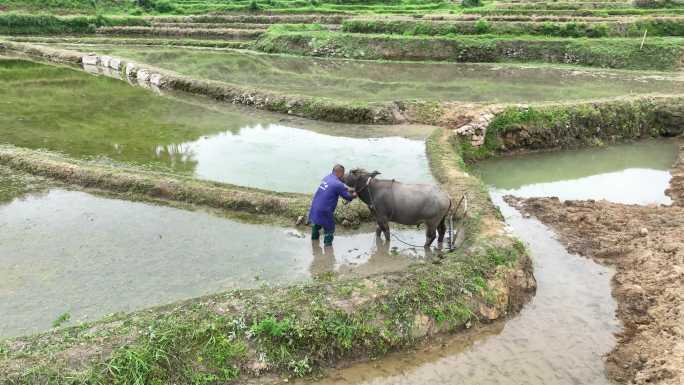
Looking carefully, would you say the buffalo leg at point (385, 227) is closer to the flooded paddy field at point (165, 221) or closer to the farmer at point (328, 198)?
the flooded paddy field at point (165, 221)

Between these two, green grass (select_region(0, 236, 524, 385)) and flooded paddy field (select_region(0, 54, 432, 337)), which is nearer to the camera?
green grass (select_region(0, 236, 524, 385))

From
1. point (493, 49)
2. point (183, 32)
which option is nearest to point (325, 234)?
point (493, 49)

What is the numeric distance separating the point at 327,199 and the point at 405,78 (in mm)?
14838

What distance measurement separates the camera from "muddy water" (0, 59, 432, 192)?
1141 cm

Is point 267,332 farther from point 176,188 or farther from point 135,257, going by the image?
point 176,188

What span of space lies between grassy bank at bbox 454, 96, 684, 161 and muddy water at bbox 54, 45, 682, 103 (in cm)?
224

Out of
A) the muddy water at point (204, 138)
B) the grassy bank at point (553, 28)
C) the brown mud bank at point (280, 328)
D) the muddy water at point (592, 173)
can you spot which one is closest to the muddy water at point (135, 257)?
the brown mud bank at point (280, 328)

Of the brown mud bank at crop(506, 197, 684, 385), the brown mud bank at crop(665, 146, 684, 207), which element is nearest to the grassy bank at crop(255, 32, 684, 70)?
the brown mud bank at crop(665, 146, 684, 207)

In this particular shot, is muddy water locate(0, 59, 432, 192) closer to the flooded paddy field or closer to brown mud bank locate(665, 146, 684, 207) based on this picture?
the flooded paddy field

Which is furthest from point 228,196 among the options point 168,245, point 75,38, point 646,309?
point 75,38

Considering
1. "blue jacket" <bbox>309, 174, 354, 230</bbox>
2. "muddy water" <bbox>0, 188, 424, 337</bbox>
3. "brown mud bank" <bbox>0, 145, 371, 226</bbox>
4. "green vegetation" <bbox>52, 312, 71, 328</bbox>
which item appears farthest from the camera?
"brown mud bank" <bbox>0, 145, 371, 226</bbox>

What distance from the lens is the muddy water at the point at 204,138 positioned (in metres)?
11.4

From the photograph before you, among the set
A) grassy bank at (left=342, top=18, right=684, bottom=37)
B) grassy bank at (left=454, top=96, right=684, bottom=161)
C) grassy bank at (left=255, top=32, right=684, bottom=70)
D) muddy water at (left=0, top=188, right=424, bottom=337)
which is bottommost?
muddy water at (left=0, top=188, right=424, bottom=337)

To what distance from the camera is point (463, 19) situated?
1152 inches
